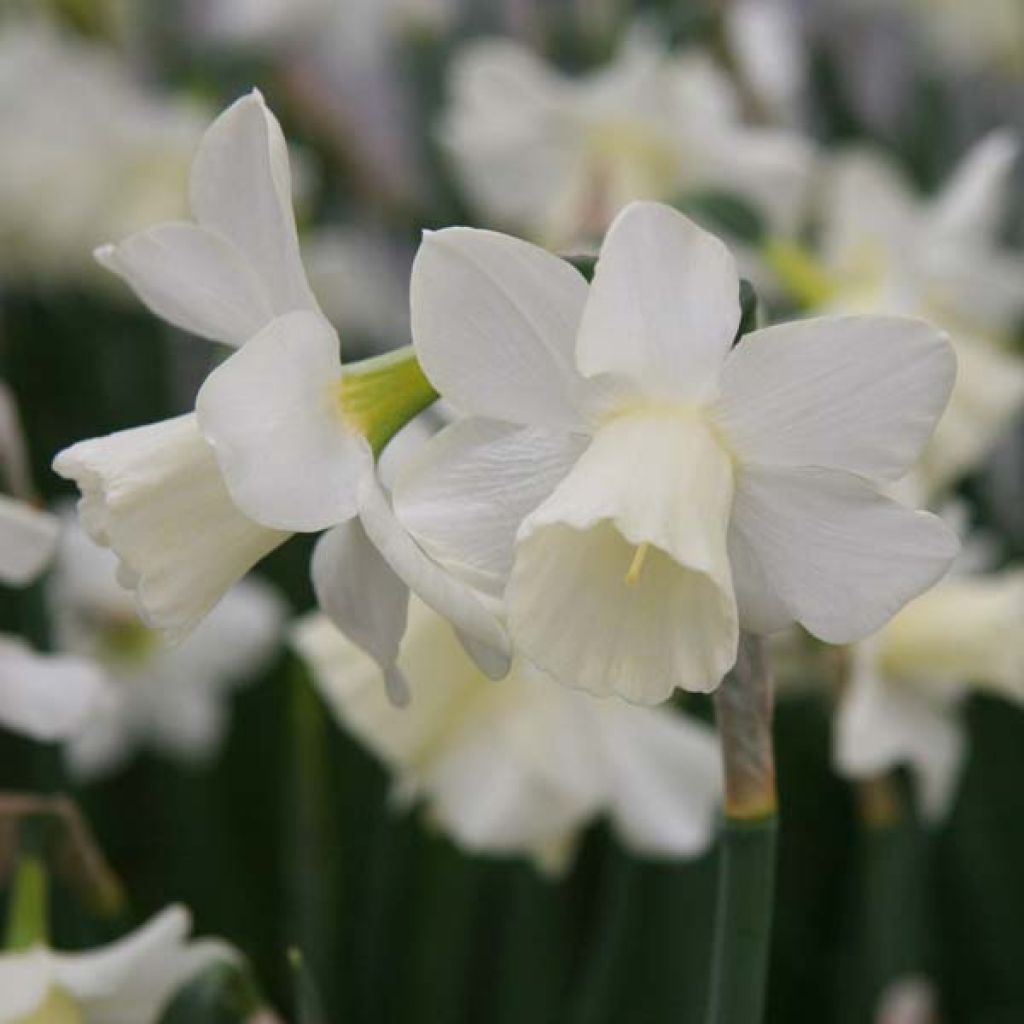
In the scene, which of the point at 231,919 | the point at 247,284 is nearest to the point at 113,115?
the point at 231,919

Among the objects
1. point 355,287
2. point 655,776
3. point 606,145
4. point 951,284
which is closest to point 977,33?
point 355,287

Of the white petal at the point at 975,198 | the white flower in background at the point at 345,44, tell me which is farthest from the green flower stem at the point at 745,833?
the white flower in background at the point at 345,44

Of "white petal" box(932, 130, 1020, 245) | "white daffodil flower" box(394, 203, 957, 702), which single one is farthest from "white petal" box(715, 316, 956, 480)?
"white petal" box(932, 130, 1020, 245)

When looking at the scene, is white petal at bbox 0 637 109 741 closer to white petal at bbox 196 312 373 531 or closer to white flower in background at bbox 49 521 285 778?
white petal at bbox 196 312 373 531

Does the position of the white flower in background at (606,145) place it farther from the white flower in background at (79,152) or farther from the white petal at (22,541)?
the white petal at (22,541)

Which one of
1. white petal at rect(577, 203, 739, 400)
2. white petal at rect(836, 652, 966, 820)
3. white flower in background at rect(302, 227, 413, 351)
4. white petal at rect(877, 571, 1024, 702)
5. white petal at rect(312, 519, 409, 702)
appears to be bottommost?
white flower in background at rect(302, 227, 413, 351)

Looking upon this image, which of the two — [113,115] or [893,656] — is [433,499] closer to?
[893,656]
